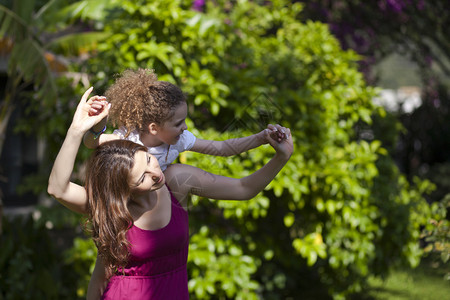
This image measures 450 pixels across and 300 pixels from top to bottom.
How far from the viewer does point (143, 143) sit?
5.91 ft

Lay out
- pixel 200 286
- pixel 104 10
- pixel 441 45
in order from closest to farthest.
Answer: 1. pixel 200 286
2. pixel 104 10
3. pixel 441 45

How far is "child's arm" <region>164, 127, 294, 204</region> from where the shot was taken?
194 cm

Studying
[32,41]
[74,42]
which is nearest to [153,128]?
[32,41]

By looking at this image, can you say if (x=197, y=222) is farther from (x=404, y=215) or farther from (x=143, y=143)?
(x=143, y=143)

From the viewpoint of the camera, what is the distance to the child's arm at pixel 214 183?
1.94 m

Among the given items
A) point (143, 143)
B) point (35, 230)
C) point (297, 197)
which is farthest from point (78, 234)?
point (143, 143)

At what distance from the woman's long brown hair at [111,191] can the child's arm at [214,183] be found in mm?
243

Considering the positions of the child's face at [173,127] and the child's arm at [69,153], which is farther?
the child's face at [173,127]

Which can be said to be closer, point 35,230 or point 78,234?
point 35,230

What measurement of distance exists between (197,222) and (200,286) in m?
0.52

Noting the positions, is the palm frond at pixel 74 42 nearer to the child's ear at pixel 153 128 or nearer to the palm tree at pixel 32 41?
the palm tree at pixel 32 41

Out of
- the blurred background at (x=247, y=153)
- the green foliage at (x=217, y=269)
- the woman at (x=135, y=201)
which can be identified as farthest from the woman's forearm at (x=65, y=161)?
the green foliage at (x=217, y=269)

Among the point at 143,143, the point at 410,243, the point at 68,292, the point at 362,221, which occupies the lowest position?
the point at 68,292

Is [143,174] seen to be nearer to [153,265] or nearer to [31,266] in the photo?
[153,265]
